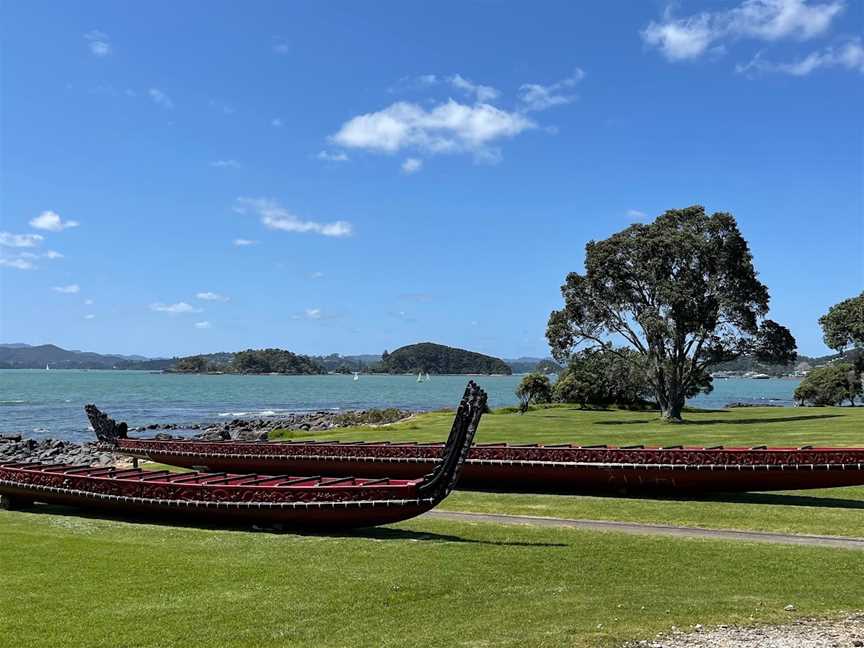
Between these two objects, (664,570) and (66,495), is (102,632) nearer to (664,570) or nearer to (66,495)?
(664,570)

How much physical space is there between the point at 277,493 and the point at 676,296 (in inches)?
1384

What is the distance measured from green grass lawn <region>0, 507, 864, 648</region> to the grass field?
4cm

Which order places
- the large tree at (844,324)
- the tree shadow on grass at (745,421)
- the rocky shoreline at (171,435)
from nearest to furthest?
the rocky shoreline at (171,435) → the tree shadow on grass at (745,421) → the large tree at (844,324)

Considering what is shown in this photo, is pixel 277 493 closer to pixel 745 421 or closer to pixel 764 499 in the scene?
pixel 764 499

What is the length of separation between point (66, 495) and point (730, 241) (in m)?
40.1

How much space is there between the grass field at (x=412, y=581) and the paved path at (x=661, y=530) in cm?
69

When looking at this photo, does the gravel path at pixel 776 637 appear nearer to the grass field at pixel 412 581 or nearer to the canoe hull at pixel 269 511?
the grass field at pixel 412 581

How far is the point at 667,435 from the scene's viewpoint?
132 ft

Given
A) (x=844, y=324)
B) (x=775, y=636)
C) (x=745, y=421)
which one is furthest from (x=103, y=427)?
(x=844, y=324)

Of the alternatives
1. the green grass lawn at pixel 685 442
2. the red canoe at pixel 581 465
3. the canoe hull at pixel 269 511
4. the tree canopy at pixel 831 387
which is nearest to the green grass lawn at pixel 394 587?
the canoe hull at pixel 269 511

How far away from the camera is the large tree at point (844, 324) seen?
229 ft

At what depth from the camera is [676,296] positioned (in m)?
47.0

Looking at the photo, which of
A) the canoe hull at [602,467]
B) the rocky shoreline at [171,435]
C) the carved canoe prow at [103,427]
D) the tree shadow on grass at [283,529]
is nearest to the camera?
the tree shadow on grass at [283,529]

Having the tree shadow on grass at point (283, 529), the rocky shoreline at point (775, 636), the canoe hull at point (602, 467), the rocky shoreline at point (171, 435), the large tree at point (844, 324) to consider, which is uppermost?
the large tree at point (844, 324)
